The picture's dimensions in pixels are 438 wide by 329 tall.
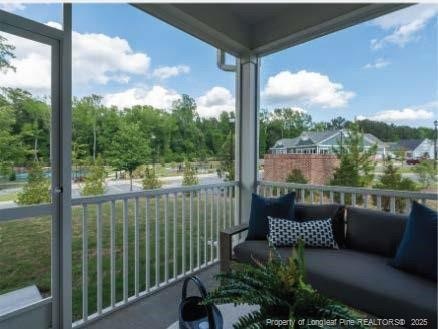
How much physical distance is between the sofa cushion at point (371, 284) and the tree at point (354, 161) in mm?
907

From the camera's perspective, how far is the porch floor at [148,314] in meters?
2.17

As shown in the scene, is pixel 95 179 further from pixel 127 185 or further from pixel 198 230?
pixel 198 230

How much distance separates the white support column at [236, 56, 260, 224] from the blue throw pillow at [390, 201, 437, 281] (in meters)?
1.92

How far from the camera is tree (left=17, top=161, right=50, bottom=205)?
1.89m

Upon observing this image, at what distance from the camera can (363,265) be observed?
204cm

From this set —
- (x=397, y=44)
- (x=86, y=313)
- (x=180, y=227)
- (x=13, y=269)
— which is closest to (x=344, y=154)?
(x=397, y=44)

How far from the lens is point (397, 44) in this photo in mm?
2613

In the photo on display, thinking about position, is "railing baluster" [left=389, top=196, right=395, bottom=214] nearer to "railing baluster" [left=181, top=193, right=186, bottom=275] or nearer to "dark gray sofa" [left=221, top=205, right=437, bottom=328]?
"dark gray sofa" [left=221, top=205, right=437, bottom=328]

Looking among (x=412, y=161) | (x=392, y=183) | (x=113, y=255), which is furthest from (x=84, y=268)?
(x=412, y=161)

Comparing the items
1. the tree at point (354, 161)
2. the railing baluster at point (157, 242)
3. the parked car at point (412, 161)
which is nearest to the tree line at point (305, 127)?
the tree at point (354, 161)

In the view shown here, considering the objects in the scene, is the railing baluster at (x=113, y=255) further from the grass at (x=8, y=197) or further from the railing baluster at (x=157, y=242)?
the grass at (x=8, y=197)

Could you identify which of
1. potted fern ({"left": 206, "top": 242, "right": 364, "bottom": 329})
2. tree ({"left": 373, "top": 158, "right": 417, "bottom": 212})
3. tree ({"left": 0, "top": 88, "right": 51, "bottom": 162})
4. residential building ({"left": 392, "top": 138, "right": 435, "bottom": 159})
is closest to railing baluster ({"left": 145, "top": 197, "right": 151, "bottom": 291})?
tree ({"left": 0, "top": 88, "right": 51, "bottom": 162})

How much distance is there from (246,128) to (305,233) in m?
1.63

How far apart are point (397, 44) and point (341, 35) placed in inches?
21.8
